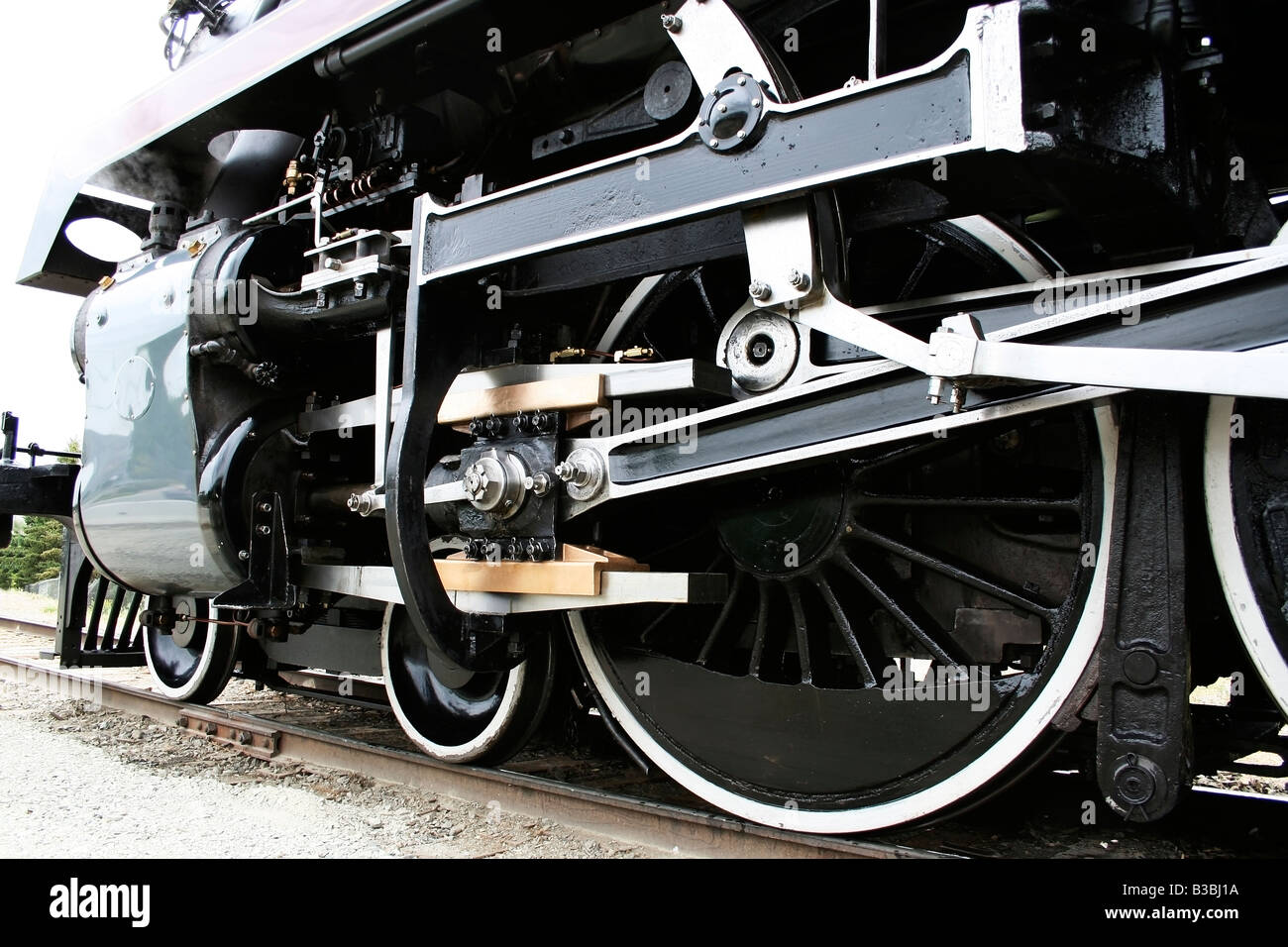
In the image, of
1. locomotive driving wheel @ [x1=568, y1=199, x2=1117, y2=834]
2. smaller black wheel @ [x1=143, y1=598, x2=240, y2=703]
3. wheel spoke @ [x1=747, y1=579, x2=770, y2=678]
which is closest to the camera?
locomotive driving wheel @ [x1=568, y1=199, x2=1117, y2=834]

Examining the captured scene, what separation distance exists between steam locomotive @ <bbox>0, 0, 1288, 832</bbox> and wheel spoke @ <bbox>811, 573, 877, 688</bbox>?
22mm

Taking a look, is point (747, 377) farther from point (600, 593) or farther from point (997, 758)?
point (997, 758)

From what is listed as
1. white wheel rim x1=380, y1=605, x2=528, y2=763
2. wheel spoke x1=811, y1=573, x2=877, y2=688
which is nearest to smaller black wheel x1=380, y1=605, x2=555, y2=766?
white wheel rim x1=380, y1=605, x2=528, y2=763

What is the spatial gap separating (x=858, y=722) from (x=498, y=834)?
1.16 metres

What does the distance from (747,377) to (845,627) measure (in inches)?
27.8

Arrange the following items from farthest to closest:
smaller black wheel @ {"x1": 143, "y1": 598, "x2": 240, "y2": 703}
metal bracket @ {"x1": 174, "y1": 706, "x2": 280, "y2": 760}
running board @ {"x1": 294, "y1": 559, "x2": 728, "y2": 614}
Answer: smaller black wheel @ {"x1": 143, "y1": 598, "x2": 240, "y2": 703}, metal bracket @ {"x1": 174, "y1": 706, "x2": 280, "y2": 760}, running board @ {"x1": 294, "y1": 559, "x2": 728, "y2": 614}

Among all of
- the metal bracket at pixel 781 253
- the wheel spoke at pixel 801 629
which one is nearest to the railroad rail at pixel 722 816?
the wheel spoke at pixel 801 629

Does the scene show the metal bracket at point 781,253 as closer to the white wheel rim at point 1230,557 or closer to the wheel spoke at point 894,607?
the wheel spoke at point 894,607

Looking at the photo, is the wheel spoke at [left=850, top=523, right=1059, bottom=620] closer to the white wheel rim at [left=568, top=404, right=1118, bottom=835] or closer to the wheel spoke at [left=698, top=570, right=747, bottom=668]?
the white wheel rim at [left=568, top=404, right=1118, bottom=835]

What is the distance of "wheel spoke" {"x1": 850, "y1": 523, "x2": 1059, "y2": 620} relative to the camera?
236 cm

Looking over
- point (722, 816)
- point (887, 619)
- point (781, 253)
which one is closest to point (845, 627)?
point (887, 619)

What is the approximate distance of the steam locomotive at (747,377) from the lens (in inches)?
76.9

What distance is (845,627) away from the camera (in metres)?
2.58

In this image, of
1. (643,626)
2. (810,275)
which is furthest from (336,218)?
(810,275)
